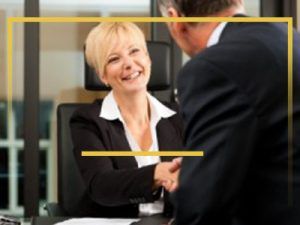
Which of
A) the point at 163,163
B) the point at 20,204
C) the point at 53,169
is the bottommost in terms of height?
the point at 20,204

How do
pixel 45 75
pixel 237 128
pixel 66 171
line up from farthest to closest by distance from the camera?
pixel 45 75 < pixel 66 171 < pixel 237 128

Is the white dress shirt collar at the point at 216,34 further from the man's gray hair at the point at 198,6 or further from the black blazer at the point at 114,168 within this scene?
the black blazer at the point at 114,168

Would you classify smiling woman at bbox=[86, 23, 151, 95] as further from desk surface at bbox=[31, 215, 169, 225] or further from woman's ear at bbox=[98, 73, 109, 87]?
desk surface at bbox=[31, 215, 169, 225]

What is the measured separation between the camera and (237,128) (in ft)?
1.59

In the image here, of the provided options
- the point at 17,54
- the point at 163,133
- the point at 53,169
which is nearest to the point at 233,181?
the point at 163,133

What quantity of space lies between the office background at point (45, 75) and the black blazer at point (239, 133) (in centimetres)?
76

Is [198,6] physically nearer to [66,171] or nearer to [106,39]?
[106,39]

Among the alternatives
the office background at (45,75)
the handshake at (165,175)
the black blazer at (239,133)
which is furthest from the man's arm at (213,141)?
the office background at (45,75)

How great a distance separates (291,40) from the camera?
0.55 meters

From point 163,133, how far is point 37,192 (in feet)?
2.20

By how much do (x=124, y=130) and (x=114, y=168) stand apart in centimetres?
7

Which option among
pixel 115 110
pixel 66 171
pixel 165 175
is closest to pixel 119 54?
pixel 115 110

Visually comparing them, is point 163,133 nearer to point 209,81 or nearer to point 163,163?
point 163,163

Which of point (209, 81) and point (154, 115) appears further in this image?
point (154, 115)
